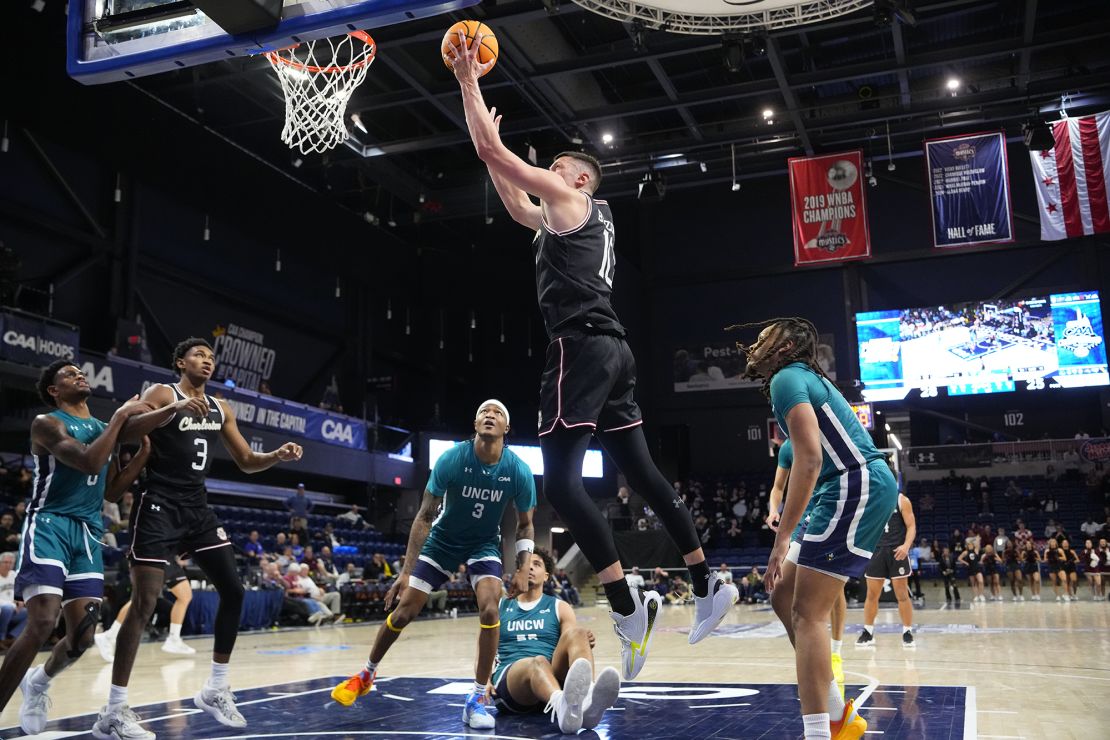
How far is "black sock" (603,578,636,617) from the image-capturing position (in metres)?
4.12

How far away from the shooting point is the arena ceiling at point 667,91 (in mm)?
18531

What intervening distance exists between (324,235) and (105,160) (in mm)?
6599

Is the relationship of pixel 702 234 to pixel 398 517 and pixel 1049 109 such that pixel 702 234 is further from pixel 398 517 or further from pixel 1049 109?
pixel 398 517

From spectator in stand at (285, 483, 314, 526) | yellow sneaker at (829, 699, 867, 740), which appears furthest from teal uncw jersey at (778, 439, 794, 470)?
spectator in stand at (285, 483, 314, 526)

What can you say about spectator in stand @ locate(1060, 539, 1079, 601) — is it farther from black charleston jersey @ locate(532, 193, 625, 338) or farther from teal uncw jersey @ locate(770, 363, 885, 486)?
black charleston jersey @ locate(532, 193, 625, 338)

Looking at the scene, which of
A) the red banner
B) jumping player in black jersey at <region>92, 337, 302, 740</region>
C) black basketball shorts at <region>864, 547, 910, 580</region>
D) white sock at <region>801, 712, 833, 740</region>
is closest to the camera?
white sock at <region>801, 712, 833, 740</region>

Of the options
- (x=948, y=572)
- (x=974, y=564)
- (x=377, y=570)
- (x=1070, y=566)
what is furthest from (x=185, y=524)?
(x=1070, y=566)

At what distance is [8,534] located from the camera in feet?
38.3

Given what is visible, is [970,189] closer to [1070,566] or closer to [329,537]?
[1070,566]

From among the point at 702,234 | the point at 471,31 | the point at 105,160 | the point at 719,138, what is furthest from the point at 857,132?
the point at 471,31

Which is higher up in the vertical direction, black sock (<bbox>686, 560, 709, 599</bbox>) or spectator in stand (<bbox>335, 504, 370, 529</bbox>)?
spectator in stand (<bbox>335, 504, 370, 529</bbox>)

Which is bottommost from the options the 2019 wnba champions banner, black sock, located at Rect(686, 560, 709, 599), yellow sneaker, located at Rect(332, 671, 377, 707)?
yellow sneaker, located at Rect(332, 671, 377, 707)

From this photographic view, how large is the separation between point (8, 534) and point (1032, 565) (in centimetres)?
2028

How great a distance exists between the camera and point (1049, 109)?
853 inches
